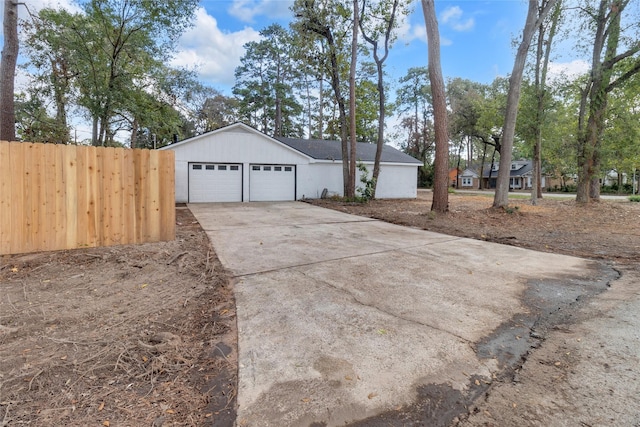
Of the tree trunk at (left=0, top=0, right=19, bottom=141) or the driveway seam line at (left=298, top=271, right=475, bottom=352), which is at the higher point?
the tree trunk at (left=0, top=0, right=19, bottom=141)

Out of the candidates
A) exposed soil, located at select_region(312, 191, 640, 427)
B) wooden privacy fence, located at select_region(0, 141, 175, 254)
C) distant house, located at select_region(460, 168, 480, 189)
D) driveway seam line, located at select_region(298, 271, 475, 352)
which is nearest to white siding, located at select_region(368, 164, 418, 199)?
wooden privacy fence, located at select_region(0, 141, 175, 254)

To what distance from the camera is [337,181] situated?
17.5 meters

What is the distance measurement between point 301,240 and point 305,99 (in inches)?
1101

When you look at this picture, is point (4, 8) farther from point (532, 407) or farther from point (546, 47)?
point (546, 47)

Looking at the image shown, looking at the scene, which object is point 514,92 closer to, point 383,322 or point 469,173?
point 383,322

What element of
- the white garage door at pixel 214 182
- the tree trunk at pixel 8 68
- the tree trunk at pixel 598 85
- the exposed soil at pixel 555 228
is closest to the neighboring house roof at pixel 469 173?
the tree trunk at pixel 598 85

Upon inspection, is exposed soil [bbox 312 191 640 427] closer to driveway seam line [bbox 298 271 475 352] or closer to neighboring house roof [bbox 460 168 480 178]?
driveway seam line [bbox 298 271 475 352]

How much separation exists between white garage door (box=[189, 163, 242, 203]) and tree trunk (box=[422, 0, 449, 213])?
882 centimetres

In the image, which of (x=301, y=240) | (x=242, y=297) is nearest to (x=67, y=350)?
(x=242, y=297)

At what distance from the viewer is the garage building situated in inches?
547

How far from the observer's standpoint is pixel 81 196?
478cm

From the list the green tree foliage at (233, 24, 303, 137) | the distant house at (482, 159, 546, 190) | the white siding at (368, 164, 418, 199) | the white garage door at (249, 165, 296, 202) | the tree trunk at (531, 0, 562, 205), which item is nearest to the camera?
the tree trunk at (531, 0, 562, 205)

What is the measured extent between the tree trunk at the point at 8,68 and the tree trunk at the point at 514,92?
12610mm

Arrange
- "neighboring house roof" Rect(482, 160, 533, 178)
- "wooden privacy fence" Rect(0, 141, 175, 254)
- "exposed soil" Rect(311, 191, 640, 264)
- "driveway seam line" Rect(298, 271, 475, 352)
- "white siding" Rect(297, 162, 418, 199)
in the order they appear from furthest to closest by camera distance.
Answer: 1. "neighboring house roof" Rect(482, 160, 533, 178)
2. "white siding" Rect(297, 162, 418, 199)
3. "exposed soil" Rect(311, 191, 640, 264)
4. "wooden privacy fence" Rect(0, 141, 175, 254)
5. "driveway seam line" Rect(298, 271, 475, 352)
